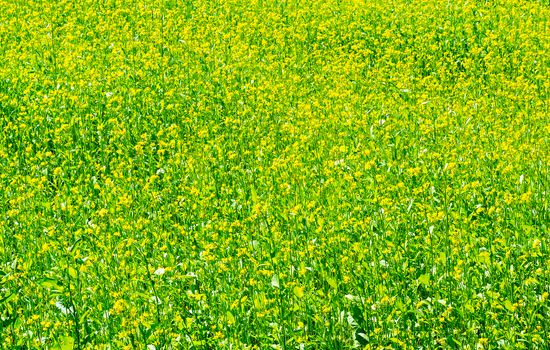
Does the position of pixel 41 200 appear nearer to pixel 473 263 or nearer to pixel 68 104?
pixel 68 104

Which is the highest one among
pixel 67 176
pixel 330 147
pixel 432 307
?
pixel 432 307

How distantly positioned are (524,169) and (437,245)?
1.64 meters

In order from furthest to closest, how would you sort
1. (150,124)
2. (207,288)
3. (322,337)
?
(150,124), (207,288), (322,337)

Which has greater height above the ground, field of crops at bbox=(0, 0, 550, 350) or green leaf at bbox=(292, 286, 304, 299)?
green leaf at bbox=(292, 286, 304, 299)

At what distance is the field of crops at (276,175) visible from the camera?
5.30m

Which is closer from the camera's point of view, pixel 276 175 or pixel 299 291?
pixel 299 291

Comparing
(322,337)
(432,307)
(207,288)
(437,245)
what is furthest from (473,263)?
(207,288)

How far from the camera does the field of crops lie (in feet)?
17.4

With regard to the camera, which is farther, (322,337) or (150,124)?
(150,124)

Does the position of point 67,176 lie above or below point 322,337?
below

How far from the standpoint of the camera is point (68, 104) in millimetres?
9281

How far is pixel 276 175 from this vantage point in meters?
7.41

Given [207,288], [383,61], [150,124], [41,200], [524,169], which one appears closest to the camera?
[207,288]

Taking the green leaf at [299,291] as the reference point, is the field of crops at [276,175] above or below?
below
